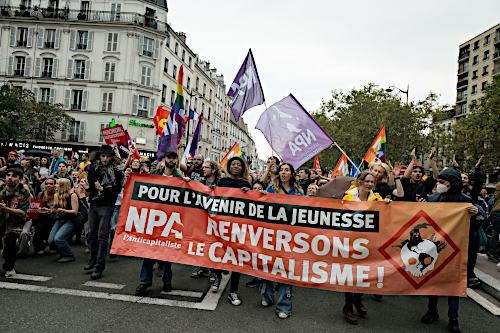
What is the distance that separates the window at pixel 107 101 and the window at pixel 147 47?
5.26 meters

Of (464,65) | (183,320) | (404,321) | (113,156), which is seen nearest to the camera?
(183,320)

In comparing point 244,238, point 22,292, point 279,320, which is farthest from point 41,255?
point 279,320

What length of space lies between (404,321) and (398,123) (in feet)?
87.3

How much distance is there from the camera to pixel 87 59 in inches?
1426

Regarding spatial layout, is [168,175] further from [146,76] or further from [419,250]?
[146,76]

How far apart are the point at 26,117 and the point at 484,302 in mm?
34359

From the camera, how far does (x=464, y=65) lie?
5931 centimetres

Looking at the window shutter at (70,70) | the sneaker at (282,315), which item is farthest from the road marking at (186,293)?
the window shutter at (70,70)

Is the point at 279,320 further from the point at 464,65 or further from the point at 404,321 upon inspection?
the point at 464,65

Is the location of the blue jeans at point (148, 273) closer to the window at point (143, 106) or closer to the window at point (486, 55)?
the window at point (143, 106)

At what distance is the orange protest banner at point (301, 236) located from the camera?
14.1 feet

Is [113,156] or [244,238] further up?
[113,156]

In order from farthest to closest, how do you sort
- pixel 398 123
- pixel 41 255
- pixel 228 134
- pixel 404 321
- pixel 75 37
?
pixel 228 134
pixel 75 37
pixel 398 123
pixel 41 255
pixel 404 321

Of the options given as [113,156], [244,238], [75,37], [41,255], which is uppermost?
[75,37]
